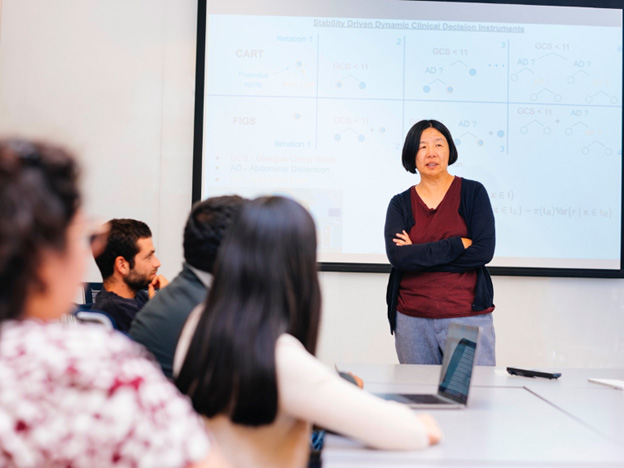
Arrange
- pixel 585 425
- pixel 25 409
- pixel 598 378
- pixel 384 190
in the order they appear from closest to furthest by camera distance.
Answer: pixel 25 409, pixel 585 425, pixel 598 378, pixel 384 190

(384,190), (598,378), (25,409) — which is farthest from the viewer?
(384,190)

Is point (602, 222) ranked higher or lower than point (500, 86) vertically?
lower

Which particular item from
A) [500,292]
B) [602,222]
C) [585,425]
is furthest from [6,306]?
[602,222]

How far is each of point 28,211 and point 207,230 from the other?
3.52ft

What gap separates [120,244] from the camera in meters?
2.78

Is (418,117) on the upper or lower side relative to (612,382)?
upper

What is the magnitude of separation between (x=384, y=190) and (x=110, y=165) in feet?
5.76

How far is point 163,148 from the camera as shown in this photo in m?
4.14

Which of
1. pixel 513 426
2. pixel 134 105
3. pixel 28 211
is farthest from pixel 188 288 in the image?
pixel 134 105

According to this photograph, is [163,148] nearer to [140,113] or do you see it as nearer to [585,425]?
[140,113]

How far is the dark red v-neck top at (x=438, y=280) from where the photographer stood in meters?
2.85

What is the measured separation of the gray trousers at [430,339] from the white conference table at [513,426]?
1.54 feet

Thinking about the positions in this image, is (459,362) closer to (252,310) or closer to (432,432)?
(432,432)

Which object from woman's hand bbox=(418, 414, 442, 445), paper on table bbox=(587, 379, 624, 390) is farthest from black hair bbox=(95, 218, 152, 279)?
paper on table bbox=(587, 379, 624, 390)
